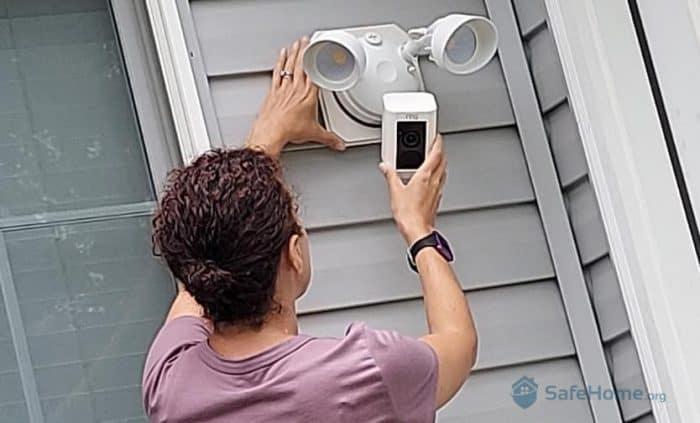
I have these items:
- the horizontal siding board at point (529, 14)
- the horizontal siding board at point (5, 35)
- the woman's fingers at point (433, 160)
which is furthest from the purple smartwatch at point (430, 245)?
the horizontal siding board at point (5, 35)

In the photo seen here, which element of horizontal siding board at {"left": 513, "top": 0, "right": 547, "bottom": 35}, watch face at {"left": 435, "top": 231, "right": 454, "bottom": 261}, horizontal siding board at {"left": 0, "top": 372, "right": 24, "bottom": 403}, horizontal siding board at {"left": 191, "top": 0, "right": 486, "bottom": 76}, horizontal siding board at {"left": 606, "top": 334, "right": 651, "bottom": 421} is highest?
horizontal siding board at {"left": 191, "top": 0, "right": 486, "bottom": 76}

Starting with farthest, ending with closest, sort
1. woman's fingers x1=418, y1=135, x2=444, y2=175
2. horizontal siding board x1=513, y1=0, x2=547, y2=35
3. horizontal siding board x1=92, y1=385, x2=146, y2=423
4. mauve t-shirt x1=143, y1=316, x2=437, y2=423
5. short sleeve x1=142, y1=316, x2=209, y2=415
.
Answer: horizontal siding board x1=513, y1=0, x2=547, y2=35 < horizontal siding board x1=92, y1=385, x2=146, y2=423 < woman's fingers x1=418, y1=135, x2=444, y2=175 < short sleeve x1=142, y1=316, x2=209, y2=415 < mauve t-shirt x1=143, y1=316, x2=437, y2=423

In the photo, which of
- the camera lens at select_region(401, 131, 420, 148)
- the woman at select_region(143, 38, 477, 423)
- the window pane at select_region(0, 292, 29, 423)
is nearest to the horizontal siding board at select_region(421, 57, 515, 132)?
the camera lens at select_region(401, 131, 420, 148)

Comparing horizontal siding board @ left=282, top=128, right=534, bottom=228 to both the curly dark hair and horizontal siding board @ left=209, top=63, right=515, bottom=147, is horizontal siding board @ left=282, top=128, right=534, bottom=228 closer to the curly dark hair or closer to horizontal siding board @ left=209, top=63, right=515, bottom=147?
horizontal siding board @ left=209, top=63, right=515, bottom=147

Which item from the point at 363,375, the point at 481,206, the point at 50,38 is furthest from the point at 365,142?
the point at 363,375

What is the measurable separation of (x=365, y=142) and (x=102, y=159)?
0.46 m

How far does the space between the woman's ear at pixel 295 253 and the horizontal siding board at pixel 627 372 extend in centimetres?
80

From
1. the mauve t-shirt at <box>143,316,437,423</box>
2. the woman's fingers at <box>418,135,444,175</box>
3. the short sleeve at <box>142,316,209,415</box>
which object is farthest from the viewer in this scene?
the woman's fingers at <box>418,135,444,175</box>

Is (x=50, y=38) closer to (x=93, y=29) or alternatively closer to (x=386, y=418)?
(x=93, y=29)

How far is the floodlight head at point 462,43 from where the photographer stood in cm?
215

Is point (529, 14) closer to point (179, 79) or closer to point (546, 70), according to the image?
point (546, 70)

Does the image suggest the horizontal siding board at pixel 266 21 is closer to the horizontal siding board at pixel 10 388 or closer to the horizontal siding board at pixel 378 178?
the horizontal siding board at pixel 378 178

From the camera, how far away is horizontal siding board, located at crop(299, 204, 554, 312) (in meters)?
2.22

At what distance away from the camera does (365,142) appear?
7.43ft
